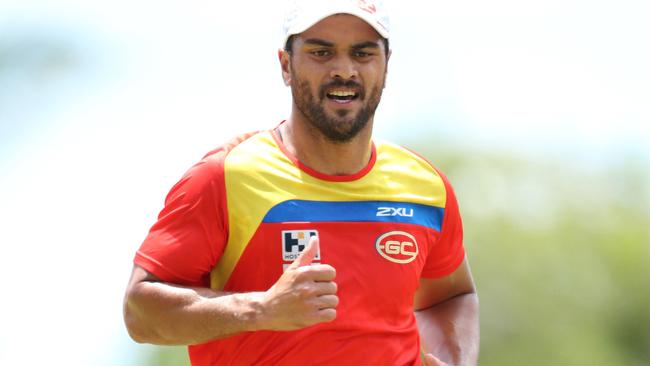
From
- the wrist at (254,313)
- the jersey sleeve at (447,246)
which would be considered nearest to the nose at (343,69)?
the jersey sleeve at (447,246)

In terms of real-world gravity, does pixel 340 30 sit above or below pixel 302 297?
above

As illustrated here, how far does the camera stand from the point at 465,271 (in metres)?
6.67

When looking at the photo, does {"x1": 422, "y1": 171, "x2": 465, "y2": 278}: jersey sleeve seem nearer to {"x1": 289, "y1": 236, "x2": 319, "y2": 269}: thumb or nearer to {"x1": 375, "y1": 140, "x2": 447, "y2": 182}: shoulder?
{"x1": 375, "y1": 140, "x2": 447, "y2": 182}: shoulder

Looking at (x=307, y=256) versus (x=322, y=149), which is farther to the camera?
(x=322, y=149)

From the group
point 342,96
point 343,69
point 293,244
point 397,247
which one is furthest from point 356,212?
point 343,69

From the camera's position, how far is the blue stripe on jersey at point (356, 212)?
233 inches

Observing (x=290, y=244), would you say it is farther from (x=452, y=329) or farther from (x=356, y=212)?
(x=452, y=329)

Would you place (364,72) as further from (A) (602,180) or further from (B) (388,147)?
(A) (602,180)

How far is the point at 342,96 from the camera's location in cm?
605

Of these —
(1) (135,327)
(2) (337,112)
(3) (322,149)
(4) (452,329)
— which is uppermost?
(2) (337,112)

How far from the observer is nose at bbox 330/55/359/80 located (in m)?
5.98

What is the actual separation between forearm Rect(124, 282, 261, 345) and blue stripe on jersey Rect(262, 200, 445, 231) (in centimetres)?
45

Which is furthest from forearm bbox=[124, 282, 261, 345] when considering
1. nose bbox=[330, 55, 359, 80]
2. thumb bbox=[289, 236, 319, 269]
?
nose bbox=[330, 55, 359, 80]

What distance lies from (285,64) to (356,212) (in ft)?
2.39
